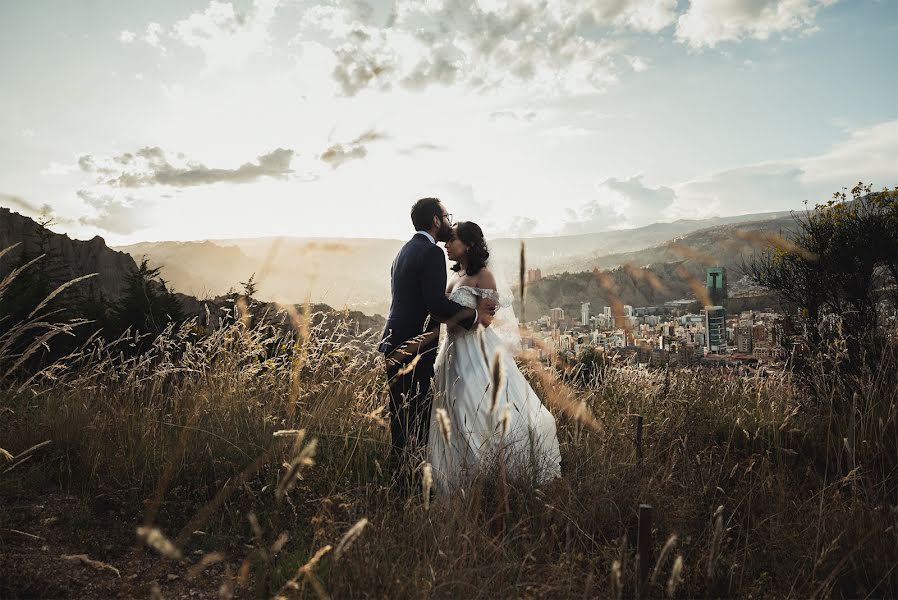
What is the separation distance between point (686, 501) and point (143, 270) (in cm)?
898

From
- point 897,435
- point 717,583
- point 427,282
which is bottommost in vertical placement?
point 717,583

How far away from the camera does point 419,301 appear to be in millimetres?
4176

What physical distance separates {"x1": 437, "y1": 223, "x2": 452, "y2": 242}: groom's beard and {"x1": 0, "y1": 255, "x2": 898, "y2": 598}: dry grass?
119 centimetres

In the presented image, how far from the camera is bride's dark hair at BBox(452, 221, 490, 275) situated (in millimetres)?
4695

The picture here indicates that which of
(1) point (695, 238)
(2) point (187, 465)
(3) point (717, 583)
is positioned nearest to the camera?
(3) point (717, 583)

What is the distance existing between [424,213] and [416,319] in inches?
32.7

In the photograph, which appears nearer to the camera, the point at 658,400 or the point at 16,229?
the point at 658,400

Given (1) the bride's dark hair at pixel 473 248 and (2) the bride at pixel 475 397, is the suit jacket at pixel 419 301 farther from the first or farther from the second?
(1) the bride's dark hair at pixel 473 248

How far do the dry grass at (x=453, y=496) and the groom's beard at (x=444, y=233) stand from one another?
47.0 inches

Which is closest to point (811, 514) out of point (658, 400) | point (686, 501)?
point (686, 501)

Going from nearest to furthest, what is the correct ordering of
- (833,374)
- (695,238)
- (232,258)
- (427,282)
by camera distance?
(427,282), (833,374), (232,258), (695,238)

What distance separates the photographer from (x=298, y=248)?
11.6 ft

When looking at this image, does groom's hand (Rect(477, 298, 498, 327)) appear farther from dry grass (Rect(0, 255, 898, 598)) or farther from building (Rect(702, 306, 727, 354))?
building (Rect(702, 306, 727, 354))

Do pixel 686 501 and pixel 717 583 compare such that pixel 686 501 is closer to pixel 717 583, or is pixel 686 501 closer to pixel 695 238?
pixel 717 583
